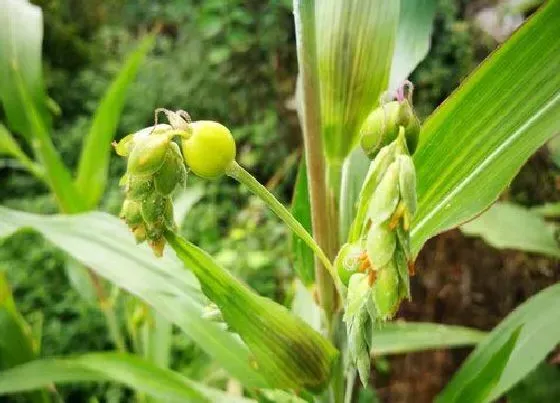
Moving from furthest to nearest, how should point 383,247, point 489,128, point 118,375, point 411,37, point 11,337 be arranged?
1. point 11,337
2. point 118,375
3. point 411,37
4. point 489,128
5. point 383,247


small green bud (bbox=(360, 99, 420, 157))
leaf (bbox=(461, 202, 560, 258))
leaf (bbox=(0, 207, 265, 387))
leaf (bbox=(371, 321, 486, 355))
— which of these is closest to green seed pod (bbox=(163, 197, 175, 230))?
small green bud (bbox=(360, 99, 420, 157))

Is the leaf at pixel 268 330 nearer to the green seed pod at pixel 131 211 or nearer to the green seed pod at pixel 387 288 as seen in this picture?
the green seed pod at pixel 131 211

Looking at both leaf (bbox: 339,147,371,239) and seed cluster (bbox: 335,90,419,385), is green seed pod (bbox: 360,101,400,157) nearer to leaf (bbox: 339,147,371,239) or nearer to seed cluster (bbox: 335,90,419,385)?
seed cluster (bbox: 335,90,419,385)

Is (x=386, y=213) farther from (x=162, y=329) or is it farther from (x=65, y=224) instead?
(x=162, y=329)

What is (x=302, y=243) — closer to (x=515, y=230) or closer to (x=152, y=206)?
(x=152, y=206)

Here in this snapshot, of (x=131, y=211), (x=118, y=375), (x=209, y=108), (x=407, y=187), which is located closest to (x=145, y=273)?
(x=118, y=375)

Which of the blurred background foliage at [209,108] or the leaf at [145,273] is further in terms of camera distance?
the blurred background foliage at [209,108]

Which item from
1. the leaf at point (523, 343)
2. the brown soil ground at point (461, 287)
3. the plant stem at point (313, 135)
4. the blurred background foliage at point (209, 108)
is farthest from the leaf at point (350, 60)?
the brown soil ground at point (461, 287)
